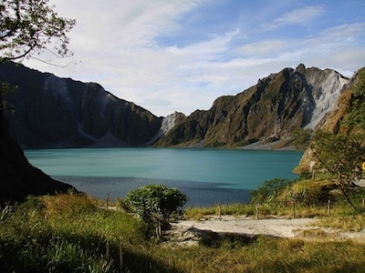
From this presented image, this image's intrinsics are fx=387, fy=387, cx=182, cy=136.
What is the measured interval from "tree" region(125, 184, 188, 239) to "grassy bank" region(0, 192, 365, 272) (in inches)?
19.4

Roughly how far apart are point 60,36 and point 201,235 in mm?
8135

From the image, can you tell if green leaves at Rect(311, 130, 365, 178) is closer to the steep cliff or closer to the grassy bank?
the steep cliff

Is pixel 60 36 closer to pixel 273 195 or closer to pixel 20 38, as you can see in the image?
pixel 20 38

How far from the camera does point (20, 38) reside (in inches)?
426

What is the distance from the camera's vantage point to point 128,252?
29.0 ft

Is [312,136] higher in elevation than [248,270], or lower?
higher

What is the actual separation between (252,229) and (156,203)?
4780 mm

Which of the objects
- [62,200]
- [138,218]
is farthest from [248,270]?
[62,200]

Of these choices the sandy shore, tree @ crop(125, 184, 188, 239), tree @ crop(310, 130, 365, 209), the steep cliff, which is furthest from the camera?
tree @ crop(310, 130, 365, 209)

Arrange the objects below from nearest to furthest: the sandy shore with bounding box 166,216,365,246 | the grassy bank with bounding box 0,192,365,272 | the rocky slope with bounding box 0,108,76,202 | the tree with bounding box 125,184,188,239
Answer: the grassy bank with bounding box 0,192,365,272 → the sandy shore with bounding box 166,216,365,246 → the tree with bounding box 125,184,188,239 → the rocky slope with bounding box 0,108,76,202

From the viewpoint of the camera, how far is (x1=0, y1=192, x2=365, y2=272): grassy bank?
6.03 meters

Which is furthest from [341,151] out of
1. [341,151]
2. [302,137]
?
[302,137]

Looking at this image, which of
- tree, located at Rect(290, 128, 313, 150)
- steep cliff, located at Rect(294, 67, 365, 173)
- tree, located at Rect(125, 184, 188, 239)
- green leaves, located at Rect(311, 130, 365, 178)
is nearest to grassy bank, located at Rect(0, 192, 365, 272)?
tree, located at Rect(125, 184, 188, 239)

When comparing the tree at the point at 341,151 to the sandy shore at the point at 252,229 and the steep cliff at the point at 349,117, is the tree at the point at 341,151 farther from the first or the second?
the sandy shore at the point at 252,229
